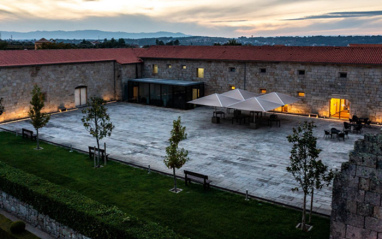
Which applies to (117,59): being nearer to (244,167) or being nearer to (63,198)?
(244,167)

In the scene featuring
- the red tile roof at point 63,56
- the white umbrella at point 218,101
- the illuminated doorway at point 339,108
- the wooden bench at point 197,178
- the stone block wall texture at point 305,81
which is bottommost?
the wooden bench at point 197,178

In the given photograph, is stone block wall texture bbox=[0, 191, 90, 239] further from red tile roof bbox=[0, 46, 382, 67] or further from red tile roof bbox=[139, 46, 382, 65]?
red tile roof bbox=[139, 46, 382, 65]

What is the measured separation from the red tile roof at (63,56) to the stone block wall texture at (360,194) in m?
32.7

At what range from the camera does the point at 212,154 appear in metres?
24.3

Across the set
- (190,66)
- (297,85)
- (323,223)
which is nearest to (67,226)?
(323,223)

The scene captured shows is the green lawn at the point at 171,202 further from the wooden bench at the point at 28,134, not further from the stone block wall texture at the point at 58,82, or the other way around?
the stone block wall texture at the point at 58,82

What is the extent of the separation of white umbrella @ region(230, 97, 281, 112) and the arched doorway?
19.5m

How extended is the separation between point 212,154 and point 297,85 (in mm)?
17416

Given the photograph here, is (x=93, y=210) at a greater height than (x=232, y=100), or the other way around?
(x=232, y=100)

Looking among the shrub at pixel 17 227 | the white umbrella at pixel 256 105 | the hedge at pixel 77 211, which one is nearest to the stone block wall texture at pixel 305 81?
the white umbrella at pixel 256 105

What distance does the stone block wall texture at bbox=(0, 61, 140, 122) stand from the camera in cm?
3438

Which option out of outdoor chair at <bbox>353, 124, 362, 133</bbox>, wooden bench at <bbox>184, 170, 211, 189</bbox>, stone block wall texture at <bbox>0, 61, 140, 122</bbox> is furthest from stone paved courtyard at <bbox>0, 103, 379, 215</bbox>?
stone block wall texture at <bbox>0, 61, 140, 122</bbox>

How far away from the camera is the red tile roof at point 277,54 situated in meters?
34.5

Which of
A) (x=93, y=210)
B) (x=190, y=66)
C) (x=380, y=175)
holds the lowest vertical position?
(x=93, y=210)
